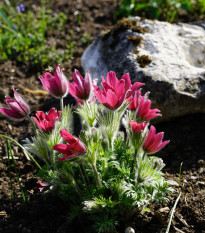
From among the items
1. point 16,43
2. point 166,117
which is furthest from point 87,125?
point 16,43

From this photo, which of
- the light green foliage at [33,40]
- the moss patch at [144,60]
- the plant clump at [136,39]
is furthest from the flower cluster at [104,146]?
the light green foliage at [33,40]

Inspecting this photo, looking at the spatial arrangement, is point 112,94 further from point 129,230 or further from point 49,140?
point 129,230

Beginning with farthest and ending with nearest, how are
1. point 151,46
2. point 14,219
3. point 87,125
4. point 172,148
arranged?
point 151,46 < point 172,148 < point 14,219 < point 87,125

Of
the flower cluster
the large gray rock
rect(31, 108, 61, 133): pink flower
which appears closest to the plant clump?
the large gray rock

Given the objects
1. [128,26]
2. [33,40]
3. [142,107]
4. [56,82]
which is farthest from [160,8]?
[56,82]

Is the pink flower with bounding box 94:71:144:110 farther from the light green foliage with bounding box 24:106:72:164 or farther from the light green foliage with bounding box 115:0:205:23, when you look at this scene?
the light green foliage with bounding box 115:0:205:23

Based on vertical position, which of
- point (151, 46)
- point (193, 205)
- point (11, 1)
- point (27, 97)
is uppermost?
point (11, 1)

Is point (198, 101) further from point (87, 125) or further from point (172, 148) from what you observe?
point (87, 125)

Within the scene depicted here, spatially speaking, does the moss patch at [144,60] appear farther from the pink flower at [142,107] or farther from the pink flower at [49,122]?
the pink flower at [49,122]
